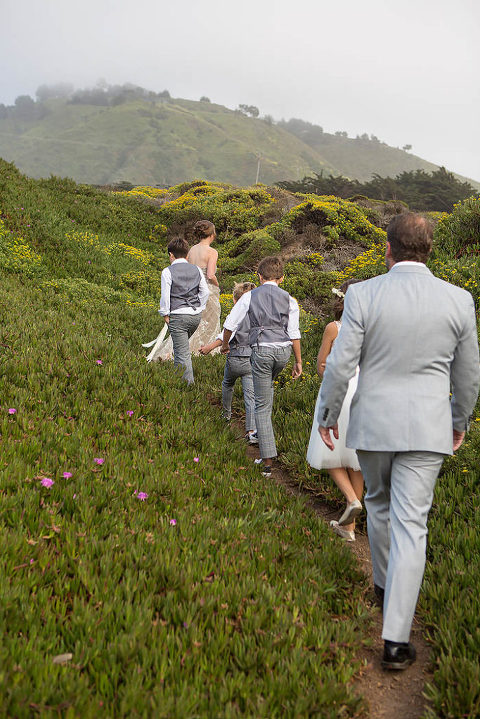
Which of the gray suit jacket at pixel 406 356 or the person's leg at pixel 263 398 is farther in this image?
the person's leg at pixel 263 398

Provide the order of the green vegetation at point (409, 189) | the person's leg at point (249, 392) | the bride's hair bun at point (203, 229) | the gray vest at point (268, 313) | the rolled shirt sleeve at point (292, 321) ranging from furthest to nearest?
the green vegetation at point (409, 189), the bride's hair bun at point (203, 229), the person's leg at point (249, 392), the rolled shirt sleeve at point (292, 321), the gray vest at point (268, 313)

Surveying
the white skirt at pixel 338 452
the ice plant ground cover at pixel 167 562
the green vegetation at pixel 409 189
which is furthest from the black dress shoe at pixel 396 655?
the green vegetation at pixel 409 189

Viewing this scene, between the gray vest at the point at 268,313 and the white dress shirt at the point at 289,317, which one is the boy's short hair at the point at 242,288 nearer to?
the white dress shirt at the point at 289,317

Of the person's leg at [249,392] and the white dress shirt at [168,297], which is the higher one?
the white dress shirt at [168,297]

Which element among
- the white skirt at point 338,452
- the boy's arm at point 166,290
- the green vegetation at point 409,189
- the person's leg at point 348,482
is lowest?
the person's leg at point 348,482

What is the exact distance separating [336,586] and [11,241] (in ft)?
43.5

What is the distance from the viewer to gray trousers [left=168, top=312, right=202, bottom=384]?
7227 mm

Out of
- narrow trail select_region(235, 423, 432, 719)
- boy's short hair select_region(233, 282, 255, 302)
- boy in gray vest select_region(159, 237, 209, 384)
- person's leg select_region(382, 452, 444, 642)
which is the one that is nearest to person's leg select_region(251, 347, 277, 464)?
boy's short hair select_region(233, 282, 255, 302)

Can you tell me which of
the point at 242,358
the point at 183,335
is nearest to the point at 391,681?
the point at 242,358

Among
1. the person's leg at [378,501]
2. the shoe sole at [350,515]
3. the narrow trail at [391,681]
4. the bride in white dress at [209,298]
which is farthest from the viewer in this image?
the bride in white dress at [209,298]

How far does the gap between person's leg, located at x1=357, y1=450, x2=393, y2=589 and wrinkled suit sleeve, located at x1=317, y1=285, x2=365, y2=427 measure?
1.39 ft

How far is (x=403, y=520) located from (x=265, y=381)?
288 centimetres

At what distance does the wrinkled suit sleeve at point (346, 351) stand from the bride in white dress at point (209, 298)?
4.87 meters

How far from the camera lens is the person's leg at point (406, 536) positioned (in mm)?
2744
